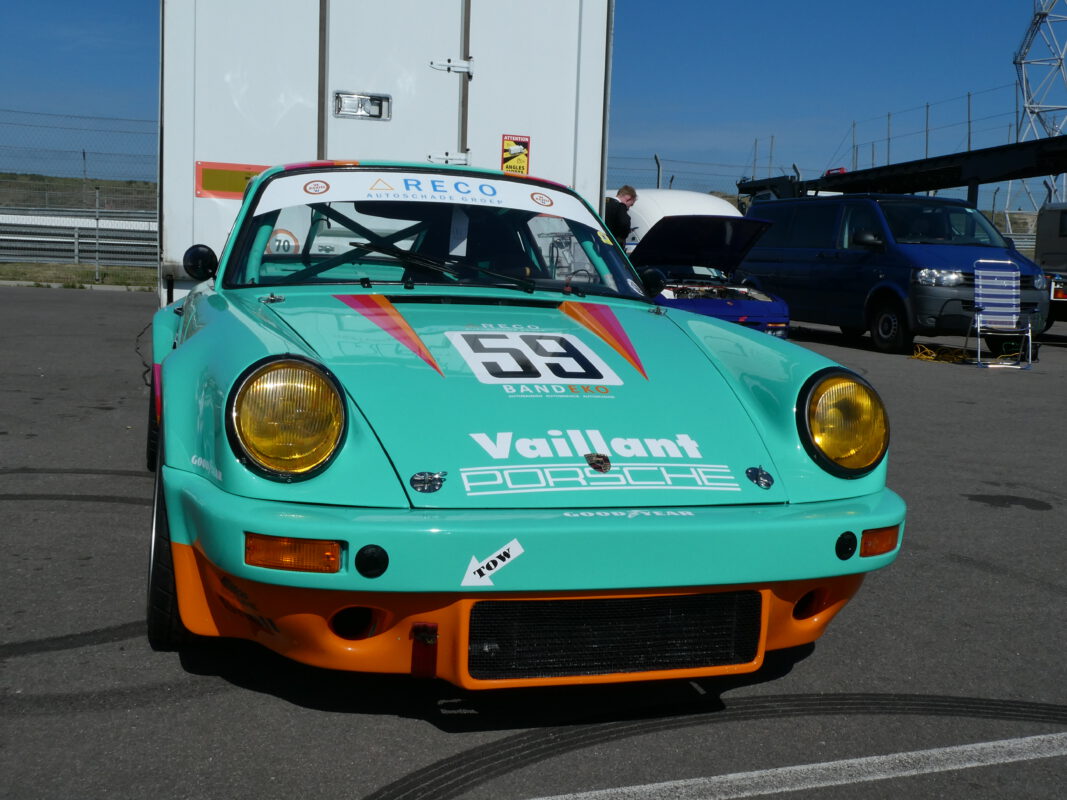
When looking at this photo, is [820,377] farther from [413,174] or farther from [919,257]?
[919,257]

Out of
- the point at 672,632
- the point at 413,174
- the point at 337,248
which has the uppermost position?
the point at 413,174

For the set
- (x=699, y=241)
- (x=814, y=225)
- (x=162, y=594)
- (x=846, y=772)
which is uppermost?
(x=814, y=225)

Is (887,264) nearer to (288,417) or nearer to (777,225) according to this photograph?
(777,225)

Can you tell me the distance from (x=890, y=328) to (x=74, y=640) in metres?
10.8

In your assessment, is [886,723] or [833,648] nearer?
[886,723]

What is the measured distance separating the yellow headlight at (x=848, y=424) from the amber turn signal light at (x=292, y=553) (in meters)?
1.24

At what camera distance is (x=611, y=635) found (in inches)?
98.9

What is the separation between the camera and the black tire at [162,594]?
2797 millimetres

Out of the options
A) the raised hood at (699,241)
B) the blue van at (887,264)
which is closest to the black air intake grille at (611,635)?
the raised hood at (699,241)

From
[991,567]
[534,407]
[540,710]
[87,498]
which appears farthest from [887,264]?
[540,710]

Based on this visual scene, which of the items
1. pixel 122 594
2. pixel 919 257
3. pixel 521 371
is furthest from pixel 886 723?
A: pixel 919 257

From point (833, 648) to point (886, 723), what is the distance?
0.51 m

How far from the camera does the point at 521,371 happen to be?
9.56 feet

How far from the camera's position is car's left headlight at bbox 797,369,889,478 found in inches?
112
